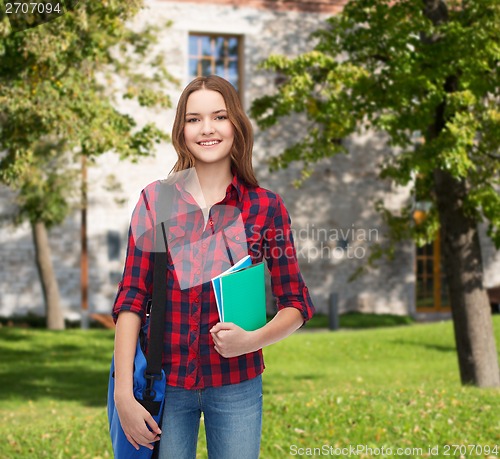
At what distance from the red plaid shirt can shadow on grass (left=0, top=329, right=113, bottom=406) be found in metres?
9.59

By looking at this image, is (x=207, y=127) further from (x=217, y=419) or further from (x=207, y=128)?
(x=217, y=419)

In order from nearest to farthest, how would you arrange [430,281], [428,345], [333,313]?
[428,345] → [333,313] → [430,281]

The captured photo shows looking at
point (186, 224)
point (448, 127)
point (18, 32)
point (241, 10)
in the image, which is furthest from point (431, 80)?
point (241, 10)

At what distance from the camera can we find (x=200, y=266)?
2.53 m

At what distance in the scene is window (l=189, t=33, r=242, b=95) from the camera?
21562 mm

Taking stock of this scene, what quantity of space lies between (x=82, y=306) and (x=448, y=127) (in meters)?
13.9

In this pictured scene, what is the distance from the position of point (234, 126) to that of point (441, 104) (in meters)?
7.82

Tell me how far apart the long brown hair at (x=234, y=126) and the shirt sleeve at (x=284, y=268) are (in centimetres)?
17

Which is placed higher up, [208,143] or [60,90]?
[60,90]

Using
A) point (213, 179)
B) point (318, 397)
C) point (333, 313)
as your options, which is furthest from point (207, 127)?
point (333, 313)

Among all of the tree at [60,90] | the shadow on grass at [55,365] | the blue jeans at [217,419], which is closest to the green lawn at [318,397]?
the shadow on grass at [55,365]

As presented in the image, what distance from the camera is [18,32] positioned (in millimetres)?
8531

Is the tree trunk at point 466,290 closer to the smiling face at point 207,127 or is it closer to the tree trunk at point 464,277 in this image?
the tree trunk at point 464,277

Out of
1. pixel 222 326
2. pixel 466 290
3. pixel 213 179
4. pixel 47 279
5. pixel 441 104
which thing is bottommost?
pixel 47 279
